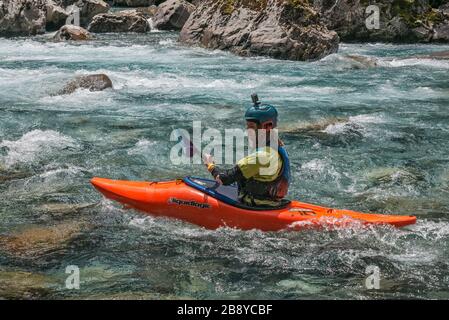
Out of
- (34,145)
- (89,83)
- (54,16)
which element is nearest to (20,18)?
(54,16)

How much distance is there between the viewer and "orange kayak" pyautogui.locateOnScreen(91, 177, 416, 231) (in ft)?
20.0

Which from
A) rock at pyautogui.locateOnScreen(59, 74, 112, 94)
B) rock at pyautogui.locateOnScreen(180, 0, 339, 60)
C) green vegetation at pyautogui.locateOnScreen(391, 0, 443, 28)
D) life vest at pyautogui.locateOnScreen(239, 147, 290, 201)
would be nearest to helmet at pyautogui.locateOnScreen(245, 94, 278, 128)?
life vest at pyautogui.locateOnScreen(239, 147, 290, 201)

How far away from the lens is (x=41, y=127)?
10.6 metres

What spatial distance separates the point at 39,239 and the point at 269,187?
7.77ft

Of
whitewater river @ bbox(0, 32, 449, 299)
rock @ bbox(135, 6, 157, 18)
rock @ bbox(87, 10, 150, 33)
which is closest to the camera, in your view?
whitewater river @ bbox(0, 32, 449, 299)

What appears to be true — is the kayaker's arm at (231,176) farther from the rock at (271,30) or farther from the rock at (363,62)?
the rock at (271,30)

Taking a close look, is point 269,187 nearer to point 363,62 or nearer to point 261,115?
point 261,115

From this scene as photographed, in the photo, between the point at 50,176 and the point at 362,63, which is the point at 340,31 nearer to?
the point at 362,63

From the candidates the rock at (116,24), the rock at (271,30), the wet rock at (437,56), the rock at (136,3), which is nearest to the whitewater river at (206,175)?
the rock at (271,30)

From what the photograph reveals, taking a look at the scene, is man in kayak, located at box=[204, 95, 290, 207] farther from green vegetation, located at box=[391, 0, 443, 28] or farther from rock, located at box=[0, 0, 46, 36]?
rock, located at box=[0, 0, 46, 36]

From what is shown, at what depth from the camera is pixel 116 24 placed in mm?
27688
